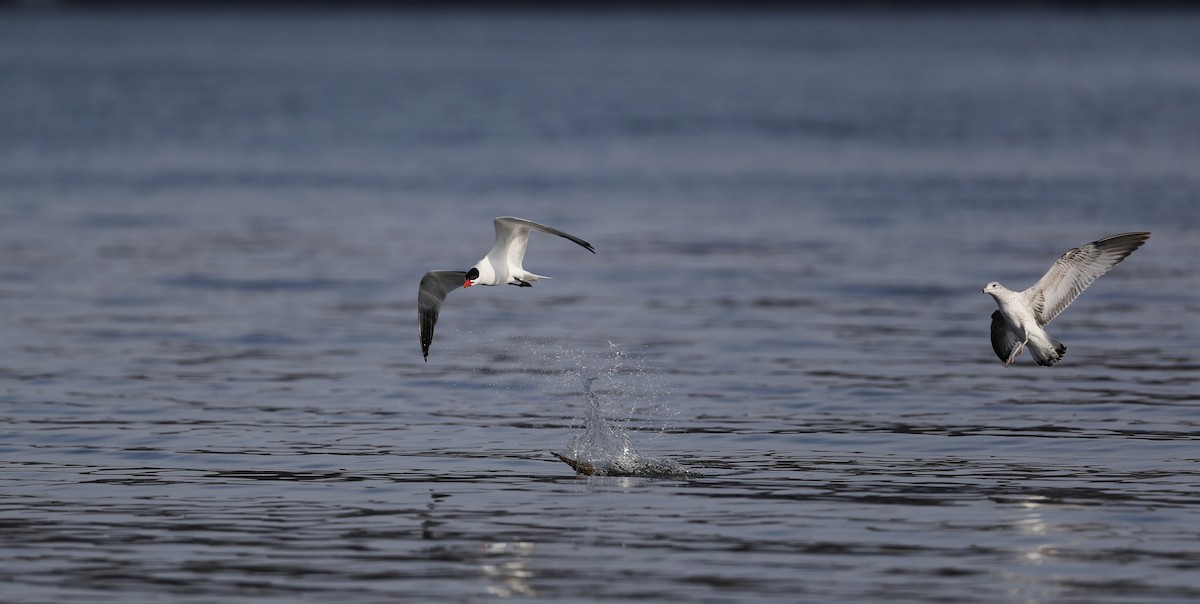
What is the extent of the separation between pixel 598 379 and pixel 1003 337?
18.0 feet

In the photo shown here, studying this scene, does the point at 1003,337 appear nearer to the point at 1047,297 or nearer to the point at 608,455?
the point at 1047,297

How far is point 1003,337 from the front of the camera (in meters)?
16.2

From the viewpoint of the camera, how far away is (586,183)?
44156 mm

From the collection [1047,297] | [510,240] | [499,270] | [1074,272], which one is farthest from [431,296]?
[1074,272]

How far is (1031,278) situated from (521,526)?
15.2 m

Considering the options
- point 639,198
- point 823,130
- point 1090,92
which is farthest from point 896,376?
point 1090,92

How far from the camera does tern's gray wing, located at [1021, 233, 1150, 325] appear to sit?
51.3 ft

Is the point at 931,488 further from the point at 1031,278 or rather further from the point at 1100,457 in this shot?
the point at 1031,278

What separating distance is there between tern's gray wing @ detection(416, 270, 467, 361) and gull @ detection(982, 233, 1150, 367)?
14.9 ft

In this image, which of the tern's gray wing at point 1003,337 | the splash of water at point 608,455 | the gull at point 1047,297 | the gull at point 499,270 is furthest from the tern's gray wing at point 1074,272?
the gull at point 499,270

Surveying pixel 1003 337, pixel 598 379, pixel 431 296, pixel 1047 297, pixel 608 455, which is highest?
pixel 1047 297

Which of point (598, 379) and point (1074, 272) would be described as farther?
point (598, 379)

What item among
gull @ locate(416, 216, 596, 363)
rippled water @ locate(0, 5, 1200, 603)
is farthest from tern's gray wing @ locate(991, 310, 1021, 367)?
gull @ locate(416, 216, 596, 363)

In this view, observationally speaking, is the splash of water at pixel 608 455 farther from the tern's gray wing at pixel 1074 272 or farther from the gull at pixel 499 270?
the tern's gray wing at pixel 1074 272
